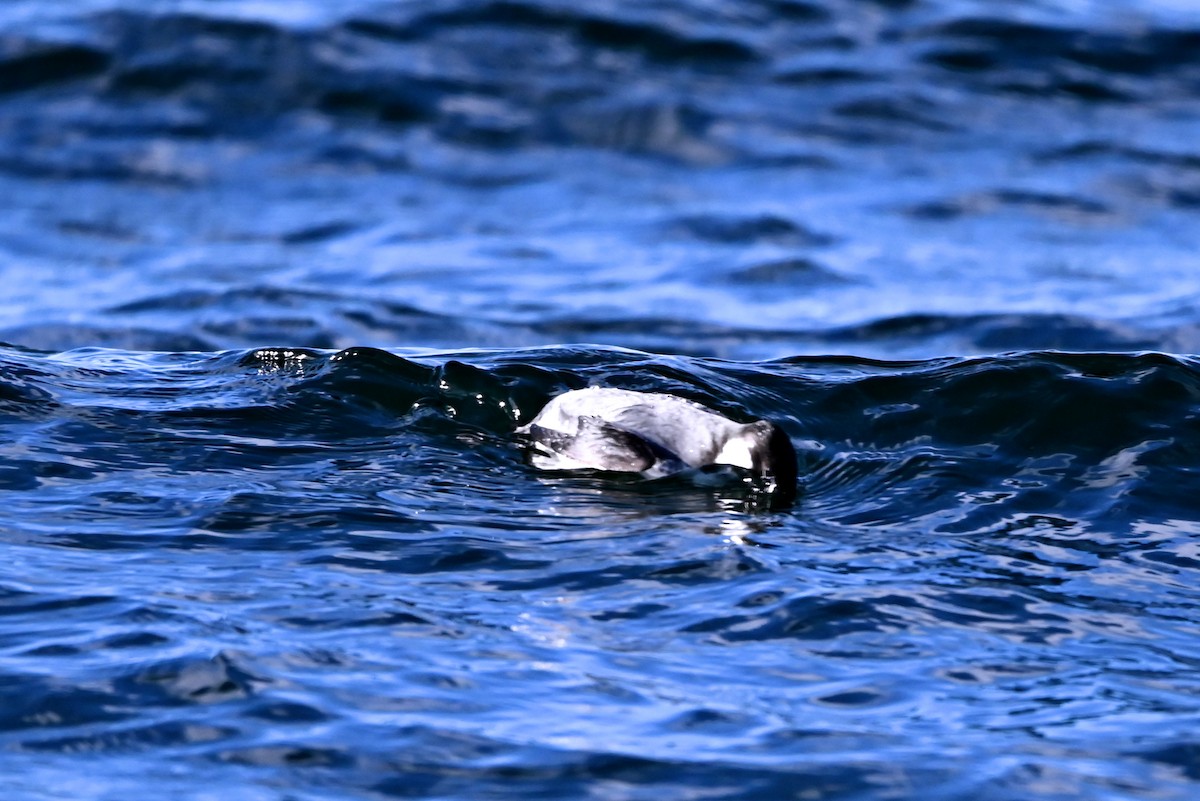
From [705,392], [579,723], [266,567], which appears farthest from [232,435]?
[579,723]

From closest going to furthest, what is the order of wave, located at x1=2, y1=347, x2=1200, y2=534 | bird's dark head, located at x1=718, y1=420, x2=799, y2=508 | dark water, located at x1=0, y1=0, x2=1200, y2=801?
dark water, located at x1=0, y1=0, x2=1200, y2=801 < bird's dark head, located at x1=718, y1=420, x2=799, y2=508 < wave, located at x1=2, y1=347, x2=1200, y2=534

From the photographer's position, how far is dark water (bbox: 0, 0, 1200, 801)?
4.89m

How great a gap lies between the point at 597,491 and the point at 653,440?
14.5 inches

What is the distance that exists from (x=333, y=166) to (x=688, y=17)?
4460 millimetres

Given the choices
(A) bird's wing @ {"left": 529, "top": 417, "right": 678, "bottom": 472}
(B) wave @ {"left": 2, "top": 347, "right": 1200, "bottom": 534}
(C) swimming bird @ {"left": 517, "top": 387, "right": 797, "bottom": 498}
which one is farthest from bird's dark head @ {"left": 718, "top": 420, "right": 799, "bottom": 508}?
(A) bird's wing @ {"left": 529, "top": 417, "right": 678, "bottom": 472}

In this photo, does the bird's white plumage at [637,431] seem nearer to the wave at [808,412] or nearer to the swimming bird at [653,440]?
the swimming bird at [653,440]

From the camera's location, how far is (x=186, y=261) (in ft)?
49.8

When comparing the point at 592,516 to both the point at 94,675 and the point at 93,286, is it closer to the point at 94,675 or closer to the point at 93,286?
the point at 94,675

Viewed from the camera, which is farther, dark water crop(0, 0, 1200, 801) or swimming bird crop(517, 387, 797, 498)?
swimming bird crop(517, 387, 797, 498)

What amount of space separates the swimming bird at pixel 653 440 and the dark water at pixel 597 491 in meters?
0.13

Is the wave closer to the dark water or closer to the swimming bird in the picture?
the dark water

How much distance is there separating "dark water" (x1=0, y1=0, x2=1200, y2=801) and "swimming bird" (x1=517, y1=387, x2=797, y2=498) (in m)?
0.13

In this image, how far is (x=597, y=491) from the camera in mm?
6934

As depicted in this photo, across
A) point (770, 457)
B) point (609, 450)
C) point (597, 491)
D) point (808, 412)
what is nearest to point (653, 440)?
point (609, 450)
